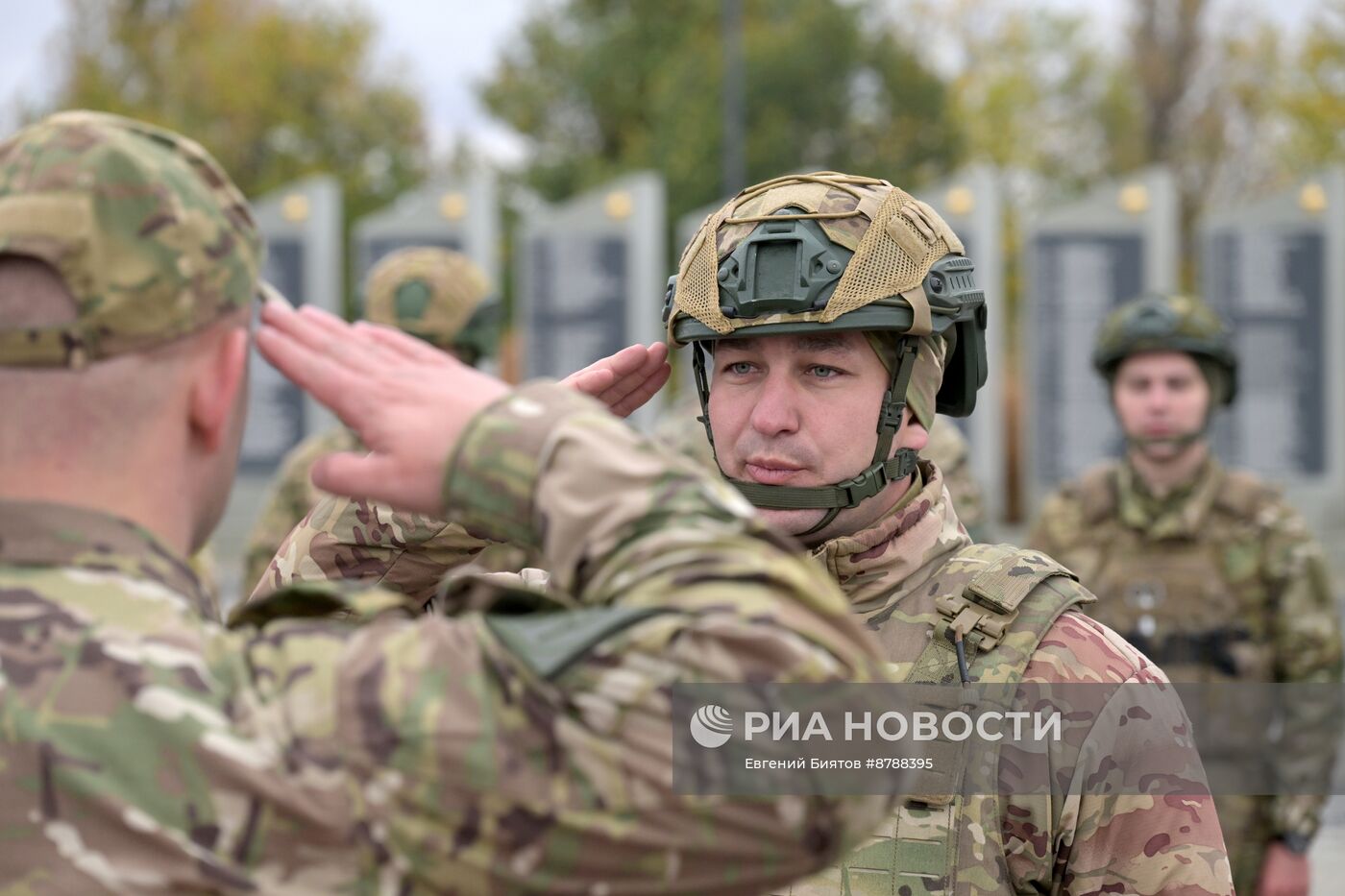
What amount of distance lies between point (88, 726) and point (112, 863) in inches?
5.4

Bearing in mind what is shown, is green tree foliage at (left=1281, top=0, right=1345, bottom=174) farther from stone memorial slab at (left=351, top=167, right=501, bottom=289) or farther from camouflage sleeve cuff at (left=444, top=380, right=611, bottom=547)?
camouflage sleeve cuff at (left=444, top=380, right=611, bottom=547)

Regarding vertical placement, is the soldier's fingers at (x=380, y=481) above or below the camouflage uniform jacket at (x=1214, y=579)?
above

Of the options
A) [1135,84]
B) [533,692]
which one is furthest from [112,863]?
[1135,84]

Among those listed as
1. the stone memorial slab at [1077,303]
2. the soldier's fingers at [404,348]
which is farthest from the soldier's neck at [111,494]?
the stone memorial slab at [1077,303]

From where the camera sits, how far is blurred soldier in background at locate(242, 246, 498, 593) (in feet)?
21.9

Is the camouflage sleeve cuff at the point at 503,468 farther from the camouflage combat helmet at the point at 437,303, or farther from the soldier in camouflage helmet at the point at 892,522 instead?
the camouflage combat helmet at the point at 437,303

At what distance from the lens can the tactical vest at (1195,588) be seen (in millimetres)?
5789

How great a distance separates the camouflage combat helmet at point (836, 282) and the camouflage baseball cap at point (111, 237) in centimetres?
128

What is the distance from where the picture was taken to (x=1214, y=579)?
5.89 metres

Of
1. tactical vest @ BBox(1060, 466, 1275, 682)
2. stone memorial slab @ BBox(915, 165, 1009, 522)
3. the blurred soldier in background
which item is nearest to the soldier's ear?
tactical vest @ BBox(1060, 466, 1275, 682)

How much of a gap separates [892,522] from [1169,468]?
3744mm

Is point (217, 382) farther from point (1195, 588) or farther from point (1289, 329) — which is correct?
point (1289, 329)

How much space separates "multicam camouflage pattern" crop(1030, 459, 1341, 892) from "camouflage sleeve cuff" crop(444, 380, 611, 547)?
176 inches

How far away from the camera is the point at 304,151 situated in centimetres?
3278
